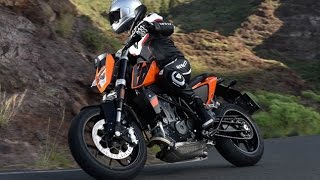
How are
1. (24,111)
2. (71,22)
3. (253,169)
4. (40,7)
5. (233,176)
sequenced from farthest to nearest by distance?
(71,22) < (40,7) < (24,111) < (253,169) < (233,176)

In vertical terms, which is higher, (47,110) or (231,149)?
(231,149)

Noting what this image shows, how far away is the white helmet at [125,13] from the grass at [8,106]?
3490mm

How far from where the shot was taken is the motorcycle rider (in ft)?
22.5

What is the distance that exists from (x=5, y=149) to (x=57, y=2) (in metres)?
7.07

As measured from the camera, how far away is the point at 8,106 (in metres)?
9.75

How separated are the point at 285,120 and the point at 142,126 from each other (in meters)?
8.46

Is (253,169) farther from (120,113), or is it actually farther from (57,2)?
(57,2)

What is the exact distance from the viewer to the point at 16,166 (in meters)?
8.12

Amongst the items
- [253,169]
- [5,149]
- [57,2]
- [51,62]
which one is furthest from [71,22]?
[253,169]

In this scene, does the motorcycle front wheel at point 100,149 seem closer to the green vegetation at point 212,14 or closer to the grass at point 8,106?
the grass at point 8,106

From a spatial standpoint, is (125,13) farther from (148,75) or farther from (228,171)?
(228,171)

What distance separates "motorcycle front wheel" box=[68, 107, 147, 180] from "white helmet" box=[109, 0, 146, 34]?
1135 mm

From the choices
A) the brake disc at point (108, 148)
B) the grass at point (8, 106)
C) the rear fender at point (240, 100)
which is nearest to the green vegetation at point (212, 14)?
the grass at point (8, 106)

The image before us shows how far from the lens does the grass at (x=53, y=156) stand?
8273mm
